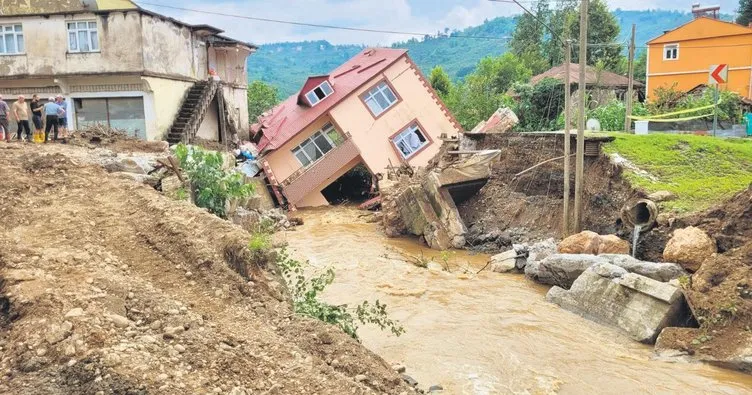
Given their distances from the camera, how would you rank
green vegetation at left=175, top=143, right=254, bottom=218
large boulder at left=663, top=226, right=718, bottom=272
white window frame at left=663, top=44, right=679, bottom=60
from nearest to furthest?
green vegetation at left=175, top=143, right=254, bottom=218
large boulder at left=663, top=226, right=718, bottom=272
white window frame at left=663, top=44, right=679, bottom=60

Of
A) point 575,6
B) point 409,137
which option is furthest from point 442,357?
point 575,6

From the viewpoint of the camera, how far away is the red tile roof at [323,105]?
1051 inches

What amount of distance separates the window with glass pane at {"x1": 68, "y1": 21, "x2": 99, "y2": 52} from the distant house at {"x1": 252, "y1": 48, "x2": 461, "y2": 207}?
7976 millimetres

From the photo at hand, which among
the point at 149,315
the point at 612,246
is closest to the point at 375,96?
the point at 612,246

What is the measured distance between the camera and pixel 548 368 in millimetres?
8953

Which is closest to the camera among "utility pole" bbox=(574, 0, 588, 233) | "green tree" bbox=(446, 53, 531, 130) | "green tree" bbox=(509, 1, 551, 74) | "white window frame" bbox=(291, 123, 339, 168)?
"utility pole" bbox=(574, 0, 588, 233)

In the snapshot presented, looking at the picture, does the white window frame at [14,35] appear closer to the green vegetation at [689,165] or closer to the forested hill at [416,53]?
the green vegetation at [689,165]

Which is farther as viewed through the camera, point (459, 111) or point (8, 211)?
point (459, 111)

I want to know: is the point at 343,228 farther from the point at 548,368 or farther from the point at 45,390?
the point at 45,390

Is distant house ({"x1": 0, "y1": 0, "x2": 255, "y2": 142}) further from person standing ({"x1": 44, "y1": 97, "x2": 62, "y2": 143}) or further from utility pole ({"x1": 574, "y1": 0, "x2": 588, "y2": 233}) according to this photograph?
utility pole ({"x1": 574, "y1": 0, "x2": 588, "y2": 233})

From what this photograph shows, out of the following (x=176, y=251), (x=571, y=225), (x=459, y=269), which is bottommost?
(x=459, y=269)

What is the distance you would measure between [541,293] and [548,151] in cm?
646

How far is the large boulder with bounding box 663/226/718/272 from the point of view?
38.3 feet

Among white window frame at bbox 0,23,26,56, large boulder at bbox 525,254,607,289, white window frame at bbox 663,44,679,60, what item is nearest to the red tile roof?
white window frame at bbox 0,23,26,56
